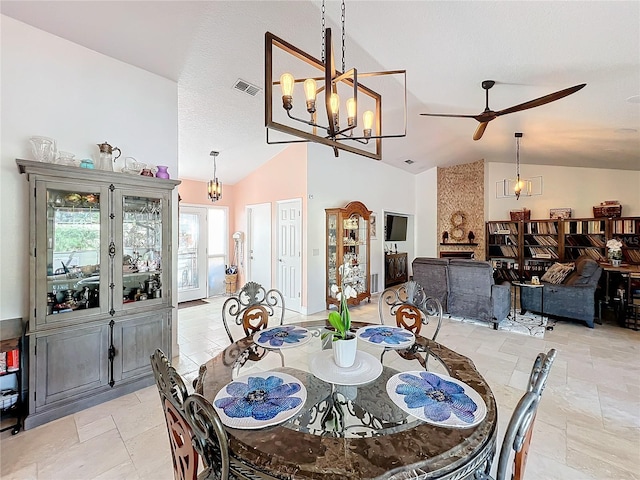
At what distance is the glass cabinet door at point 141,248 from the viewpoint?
278 centimetres

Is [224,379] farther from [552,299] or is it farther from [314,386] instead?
[552,299]

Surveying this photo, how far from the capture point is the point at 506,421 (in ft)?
7.51

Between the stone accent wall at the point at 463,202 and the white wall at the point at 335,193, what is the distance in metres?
1.66

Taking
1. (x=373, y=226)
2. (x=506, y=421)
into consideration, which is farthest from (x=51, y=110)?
(x=373, y=226)

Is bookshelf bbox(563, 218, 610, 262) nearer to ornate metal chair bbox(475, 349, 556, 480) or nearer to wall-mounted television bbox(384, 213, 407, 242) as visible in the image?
wall-mounted television bbox(384, 213, 407, 242)

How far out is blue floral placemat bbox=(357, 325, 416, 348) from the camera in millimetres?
1924

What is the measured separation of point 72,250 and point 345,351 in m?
2.54

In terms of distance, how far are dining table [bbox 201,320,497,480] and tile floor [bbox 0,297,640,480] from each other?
1034 mm

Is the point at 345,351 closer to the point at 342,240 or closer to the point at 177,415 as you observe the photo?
the point at 177,415

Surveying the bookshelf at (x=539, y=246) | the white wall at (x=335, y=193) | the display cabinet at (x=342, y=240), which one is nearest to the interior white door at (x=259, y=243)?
the white wall at (x=335, y=193)

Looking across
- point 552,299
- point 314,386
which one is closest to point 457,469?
point 314,386

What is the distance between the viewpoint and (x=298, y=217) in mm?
5457

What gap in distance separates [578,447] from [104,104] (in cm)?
496

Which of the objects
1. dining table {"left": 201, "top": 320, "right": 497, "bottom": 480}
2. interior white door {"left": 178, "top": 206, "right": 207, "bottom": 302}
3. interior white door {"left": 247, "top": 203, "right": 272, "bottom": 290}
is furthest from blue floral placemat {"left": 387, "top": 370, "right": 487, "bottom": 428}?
interior white door {"left": 178, "top": 206, "right": 207, "bottom": 302}
